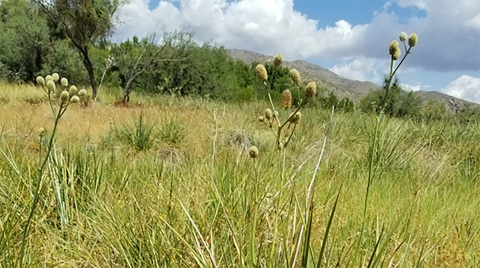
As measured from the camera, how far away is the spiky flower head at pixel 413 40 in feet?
2.73

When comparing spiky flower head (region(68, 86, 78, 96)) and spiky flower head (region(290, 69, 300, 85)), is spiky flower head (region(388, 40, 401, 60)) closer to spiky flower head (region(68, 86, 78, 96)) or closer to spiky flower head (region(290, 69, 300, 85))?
spiky flower head (region(290, 69, 300, 85))

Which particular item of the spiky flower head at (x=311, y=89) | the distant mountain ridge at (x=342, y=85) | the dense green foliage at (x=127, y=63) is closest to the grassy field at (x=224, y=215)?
the spiky flower head at (x=311, y=89)

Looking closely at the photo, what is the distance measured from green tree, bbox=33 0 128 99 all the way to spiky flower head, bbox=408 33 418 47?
1250 cm

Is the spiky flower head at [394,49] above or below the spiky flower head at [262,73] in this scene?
above

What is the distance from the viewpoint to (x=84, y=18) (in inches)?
495

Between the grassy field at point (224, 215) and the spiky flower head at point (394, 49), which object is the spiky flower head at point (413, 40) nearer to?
the spiky flower head at point (394, 49)

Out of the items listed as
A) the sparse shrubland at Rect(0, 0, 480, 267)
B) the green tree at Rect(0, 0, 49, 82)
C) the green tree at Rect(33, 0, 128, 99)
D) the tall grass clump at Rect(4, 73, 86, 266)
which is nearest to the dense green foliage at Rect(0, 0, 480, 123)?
the green tree at Rect(0, 0, 49, 82)

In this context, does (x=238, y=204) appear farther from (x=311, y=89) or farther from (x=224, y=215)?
(x=311, y=89)

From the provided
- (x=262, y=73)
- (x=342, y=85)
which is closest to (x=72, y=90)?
(x=262, y=73)

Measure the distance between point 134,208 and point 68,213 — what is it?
0.27 meters

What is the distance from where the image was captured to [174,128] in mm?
5184

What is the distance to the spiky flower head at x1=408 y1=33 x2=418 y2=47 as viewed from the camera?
833 mm

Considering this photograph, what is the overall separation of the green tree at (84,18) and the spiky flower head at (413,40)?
492 inches

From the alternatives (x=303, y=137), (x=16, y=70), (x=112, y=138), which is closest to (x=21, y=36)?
(x=16, y=70)
